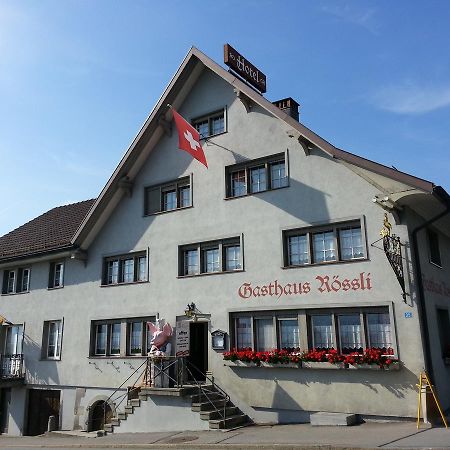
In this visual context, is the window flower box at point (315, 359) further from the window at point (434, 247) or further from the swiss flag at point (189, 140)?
the swiss flag at point (189, 140)

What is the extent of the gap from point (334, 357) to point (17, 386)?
14.4 m

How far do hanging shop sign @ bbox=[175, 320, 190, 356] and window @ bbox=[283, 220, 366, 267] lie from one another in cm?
402

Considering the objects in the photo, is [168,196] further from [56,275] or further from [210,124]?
[56,275]

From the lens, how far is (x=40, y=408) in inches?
835

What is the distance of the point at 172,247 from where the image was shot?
729 inches

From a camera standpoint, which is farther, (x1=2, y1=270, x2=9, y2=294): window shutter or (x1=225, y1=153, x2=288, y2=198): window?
(x1=2, y1=270, x2=9, y2=294): window shutter

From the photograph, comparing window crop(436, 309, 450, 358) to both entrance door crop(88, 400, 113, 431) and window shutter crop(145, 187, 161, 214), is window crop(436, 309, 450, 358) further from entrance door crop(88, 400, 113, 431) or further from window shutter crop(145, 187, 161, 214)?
entrance door crop(88, 400, 113, 431)

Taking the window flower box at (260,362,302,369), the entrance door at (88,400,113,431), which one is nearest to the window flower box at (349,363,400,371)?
the window flower box at (260,362,302,369)

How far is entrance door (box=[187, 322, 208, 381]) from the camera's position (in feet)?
A: 56.6

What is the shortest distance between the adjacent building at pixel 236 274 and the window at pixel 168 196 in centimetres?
7

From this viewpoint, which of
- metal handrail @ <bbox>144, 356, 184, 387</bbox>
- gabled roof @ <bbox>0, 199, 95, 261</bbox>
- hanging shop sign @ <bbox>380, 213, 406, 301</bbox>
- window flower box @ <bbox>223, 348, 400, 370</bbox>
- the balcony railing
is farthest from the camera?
gabled roof @ <bbox>0, 199, 95, 261</bbox>

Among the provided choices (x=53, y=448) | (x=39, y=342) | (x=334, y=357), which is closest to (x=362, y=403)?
(x=334, y=357)

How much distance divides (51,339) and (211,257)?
29.5 feet

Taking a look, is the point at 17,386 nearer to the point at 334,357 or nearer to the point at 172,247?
the point at 172,247
